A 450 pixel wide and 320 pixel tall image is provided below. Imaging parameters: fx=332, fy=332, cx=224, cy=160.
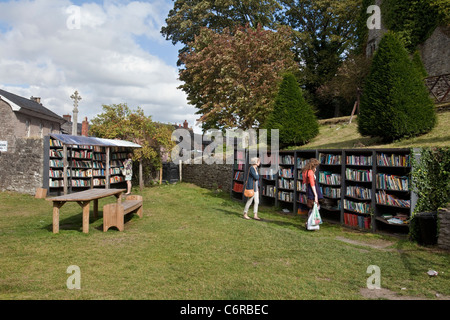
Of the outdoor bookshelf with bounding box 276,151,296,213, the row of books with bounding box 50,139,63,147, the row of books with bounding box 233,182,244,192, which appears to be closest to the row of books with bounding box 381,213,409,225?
the outdoor bookshelf with bounding box 276,151,296,213

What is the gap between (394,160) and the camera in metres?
8.34

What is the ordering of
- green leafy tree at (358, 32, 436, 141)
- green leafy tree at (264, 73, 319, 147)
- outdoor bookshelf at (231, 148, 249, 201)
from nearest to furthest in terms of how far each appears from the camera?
green leafy tree at (358, 32, 436, 141) < outdoor bookshelf at (231, 148, 249, 201) < green leafy tree at (264, 73, 319, 147)

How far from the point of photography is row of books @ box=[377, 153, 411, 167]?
806 cm

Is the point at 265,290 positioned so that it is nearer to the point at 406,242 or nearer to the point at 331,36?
the point at 406,242

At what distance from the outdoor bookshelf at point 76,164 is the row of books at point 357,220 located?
432 inches

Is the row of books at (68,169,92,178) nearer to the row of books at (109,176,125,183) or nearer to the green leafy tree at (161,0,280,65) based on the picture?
the row of books at (109,176,125,183)

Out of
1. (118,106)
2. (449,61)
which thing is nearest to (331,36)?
(449,61)

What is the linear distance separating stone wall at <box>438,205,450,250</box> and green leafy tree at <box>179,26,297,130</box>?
544 inches

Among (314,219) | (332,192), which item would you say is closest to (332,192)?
(332,192)

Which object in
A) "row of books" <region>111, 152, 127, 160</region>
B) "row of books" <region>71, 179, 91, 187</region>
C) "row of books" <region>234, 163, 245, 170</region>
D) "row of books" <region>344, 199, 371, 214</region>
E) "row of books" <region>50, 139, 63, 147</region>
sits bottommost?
"row of books" <region>344, 199, 371, 214</region>

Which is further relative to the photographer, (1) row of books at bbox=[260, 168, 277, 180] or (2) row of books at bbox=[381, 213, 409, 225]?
(1) row of books at bbox=[260, 168, 277, 180]

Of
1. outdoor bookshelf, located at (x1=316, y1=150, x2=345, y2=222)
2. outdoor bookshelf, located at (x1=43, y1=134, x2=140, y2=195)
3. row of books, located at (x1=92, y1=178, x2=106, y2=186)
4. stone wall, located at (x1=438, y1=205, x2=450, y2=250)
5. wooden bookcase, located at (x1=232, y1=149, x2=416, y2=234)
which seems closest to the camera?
stone wall, located at (x1=438, y1=205, x2=450, y2=250)

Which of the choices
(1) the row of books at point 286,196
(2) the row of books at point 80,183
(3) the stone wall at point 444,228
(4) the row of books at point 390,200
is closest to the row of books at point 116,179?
(2) the row of books at point 80,183

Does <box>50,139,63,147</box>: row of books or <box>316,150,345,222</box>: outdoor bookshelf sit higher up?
<box>50,139,63,147</box>: row of books
